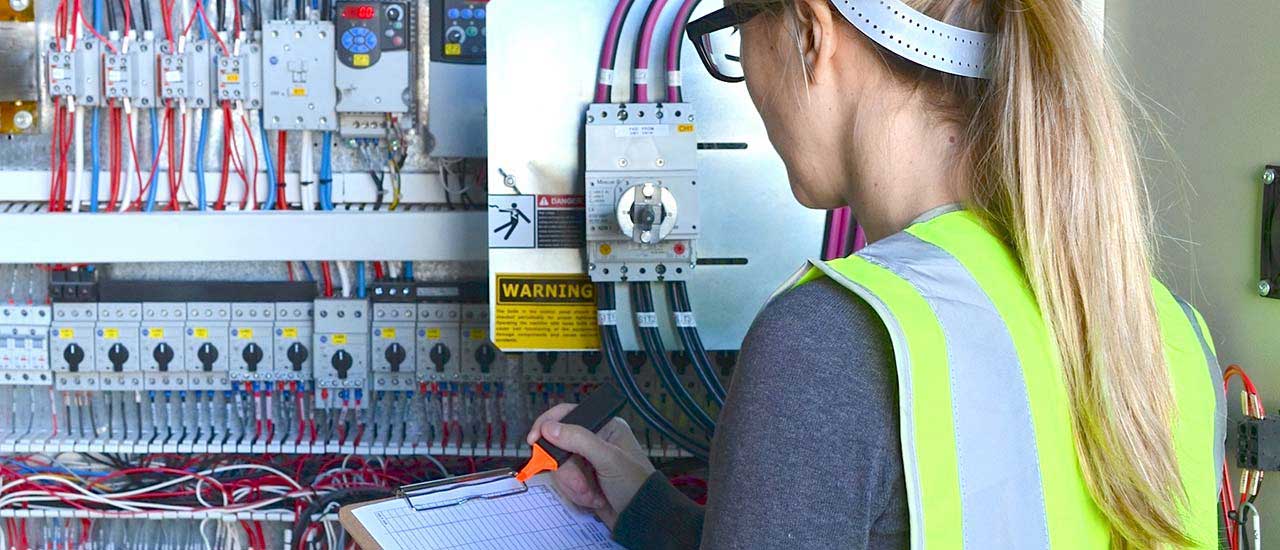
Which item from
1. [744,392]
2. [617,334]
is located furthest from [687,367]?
[744,392]

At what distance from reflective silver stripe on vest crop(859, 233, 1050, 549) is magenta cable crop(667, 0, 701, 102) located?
1.14 metres

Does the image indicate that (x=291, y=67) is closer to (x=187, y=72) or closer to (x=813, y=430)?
(x=187, y=72)

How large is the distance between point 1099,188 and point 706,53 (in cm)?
63

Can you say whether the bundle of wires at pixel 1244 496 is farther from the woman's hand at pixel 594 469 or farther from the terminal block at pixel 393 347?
the terminal block at pixel 393 347

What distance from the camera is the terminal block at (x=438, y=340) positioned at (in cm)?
230

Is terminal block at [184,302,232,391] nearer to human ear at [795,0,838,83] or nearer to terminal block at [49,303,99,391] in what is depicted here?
terminal block at [49,303,99,391]

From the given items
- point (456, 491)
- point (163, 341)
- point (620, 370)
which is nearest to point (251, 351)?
point (163, 341)

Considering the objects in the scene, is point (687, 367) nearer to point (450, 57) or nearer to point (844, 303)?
point (450, 57)

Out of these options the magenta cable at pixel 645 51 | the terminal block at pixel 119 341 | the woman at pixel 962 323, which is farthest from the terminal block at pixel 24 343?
the woman at pixel 962 323

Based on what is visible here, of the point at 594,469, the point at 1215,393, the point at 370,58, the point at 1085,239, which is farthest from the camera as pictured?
the point at 370,58

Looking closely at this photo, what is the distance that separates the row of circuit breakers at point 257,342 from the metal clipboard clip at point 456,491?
0.84 m

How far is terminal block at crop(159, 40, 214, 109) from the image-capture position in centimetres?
224

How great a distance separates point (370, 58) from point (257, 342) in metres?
0.62

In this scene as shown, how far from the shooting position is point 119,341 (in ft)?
7.55
